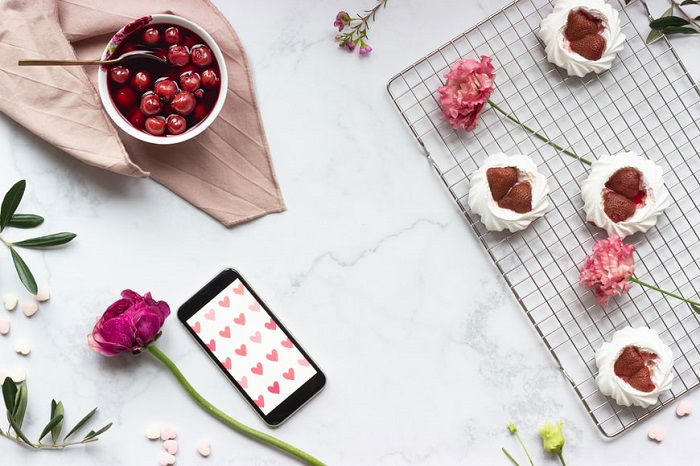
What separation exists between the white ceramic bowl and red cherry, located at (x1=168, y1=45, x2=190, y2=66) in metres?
0.04

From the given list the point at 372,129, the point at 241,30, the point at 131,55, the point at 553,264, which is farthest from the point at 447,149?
the point at 131,55

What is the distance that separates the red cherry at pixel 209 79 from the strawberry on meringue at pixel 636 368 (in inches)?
30.4

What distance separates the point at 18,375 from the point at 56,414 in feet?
0.32

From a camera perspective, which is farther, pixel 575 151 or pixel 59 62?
pixel 575 151

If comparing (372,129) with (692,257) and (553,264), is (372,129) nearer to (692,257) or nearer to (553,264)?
(553,264)

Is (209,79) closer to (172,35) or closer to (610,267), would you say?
(172,35)

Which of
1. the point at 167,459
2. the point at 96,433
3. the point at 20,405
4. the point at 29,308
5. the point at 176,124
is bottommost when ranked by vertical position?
the point at 167,459

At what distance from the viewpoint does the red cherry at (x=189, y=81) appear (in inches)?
44.8

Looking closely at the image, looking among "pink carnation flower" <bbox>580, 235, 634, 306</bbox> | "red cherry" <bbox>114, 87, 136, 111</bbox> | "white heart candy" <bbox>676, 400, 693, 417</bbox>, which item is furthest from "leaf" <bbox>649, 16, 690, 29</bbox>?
"red cherry" <bbox>114, 87, 136, 111</bbox>

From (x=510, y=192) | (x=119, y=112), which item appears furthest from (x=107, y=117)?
(x=510, y=192)

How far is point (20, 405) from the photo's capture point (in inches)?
47.2

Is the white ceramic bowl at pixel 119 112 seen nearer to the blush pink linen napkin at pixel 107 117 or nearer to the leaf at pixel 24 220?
the blush pink linen napkin at pixel 107 117

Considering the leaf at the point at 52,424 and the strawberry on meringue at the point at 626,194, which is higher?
the leaf at the point at 52,424

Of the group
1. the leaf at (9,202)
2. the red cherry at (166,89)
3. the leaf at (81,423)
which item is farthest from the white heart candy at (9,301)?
the red cherry at (166,89)
